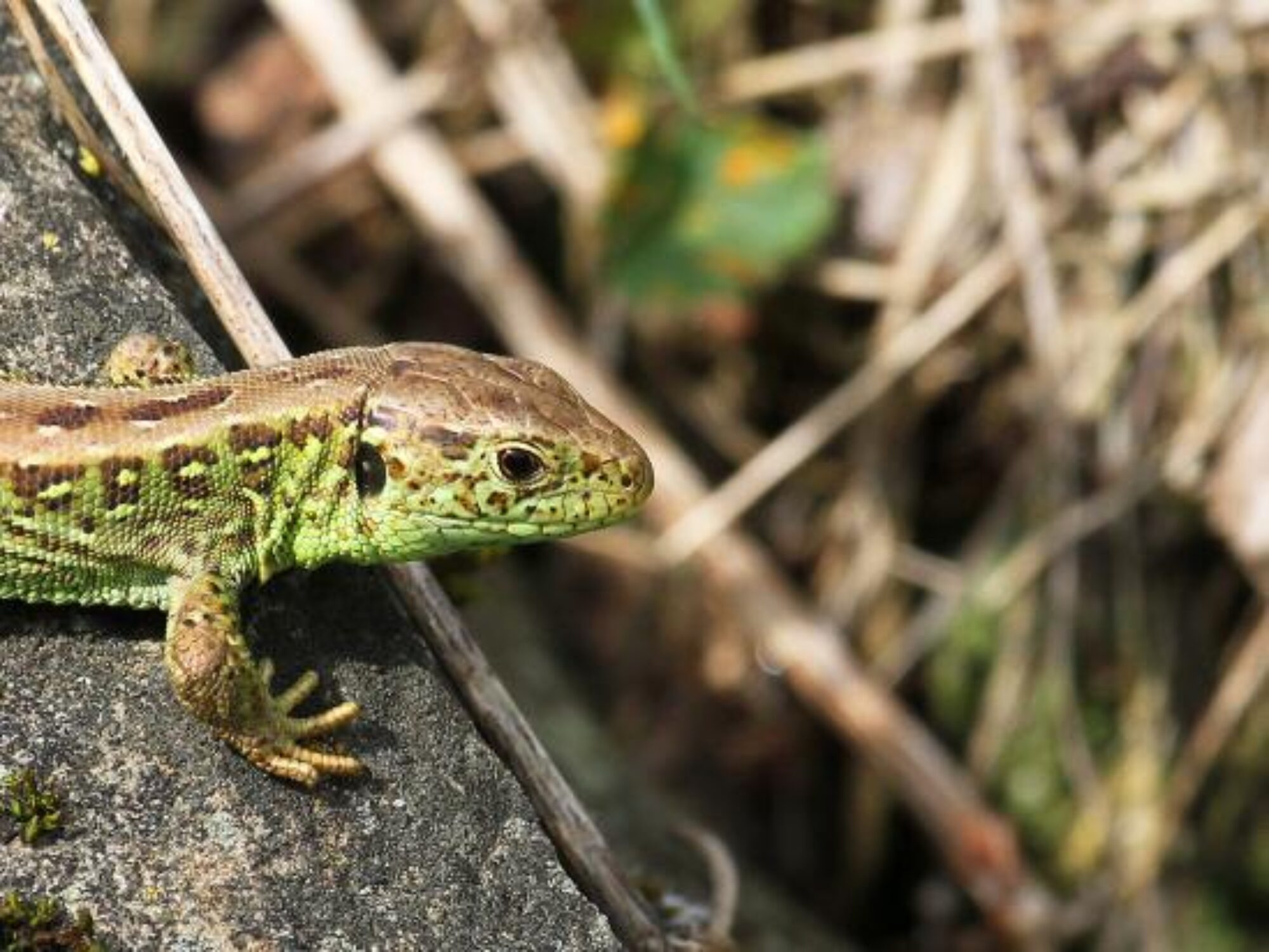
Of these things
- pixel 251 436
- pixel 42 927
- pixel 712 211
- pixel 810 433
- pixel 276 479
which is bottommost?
pixel 810 433

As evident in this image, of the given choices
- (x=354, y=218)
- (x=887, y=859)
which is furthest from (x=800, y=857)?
(x=354, y=218)

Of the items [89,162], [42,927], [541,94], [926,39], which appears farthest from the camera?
[541,94]

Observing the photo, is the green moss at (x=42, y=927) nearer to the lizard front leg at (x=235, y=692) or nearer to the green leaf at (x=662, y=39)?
the lizard front leg at (x=235, y=692)

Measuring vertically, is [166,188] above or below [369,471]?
above

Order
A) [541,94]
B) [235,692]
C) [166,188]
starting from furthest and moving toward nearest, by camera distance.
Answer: [541,94] → [166,188] → [235,692]

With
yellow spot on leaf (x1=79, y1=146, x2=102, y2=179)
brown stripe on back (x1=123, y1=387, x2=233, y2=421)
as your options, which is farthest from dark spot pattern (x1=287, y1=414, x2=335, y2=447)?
yellow spot on leaf (x1=79, y1=146, x2=102, y2=179)

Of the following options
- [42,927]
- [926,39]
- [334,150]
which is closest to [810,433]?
[926,39]

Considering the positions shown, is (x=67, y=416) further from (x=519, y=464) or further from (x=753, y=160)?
(x=753, y=160)
